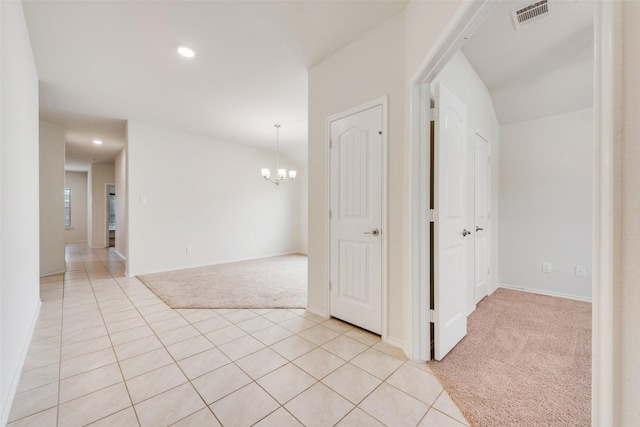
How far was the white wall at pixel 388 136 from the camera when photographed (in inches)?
80.3

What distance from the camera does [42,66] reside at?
276cm

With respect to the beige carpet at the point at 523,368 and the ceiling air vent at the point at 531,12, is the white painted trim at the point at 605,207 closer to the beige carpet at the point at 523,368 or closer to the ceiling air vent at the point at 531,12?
the beige carpet at the point at 523,368

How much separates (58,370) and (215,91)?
318cm

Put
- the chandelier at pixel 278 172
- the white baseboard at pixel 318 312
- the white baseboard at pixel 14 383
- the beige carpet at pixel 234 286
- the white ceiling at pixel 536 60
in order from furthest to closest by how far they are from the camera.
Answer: the chandelier at pixel 278 172 → the beige carpet at pixel 234 286 → the white baseboard at pixel 318 312 → the white ceiling at pixel 536 60 → the white baseboard at pixel 14 383

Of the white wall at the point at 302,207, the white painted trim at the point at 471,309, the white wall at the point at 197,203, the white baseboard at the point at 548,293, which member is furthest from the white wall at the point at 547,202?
the white wall at the point at 197,203

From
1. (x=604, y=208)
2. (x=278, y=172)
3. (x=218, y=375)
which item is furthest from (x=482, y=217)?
(x=278, y=172)

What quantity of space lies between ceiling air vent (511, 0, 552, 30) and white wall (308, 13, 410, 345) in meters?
0.98

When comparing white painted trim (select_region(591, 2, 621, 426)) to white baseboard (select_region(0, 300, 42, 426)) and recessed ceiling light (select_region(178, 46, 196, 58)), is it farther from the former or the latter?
recessed ceiling light (select_region(178, 46, 196, 58))

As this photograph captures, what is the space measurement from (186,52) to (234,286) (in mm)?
2935

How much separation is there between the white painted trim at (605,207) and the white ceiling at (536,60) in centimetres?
206

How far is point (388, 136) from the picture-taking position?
210cm

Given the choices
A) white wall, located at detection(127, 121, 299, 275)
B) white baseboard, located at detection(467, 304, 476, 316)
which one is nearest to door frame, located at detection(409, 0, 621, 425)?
white baseboard, located at detection(467, 304, 476, 316)

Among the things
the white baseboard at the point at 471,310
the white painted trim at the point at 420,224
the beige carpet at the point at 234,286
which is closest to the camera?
the white painted trim at the point at 420,224

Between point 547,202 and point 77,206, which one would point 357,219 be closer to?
point 547,202
